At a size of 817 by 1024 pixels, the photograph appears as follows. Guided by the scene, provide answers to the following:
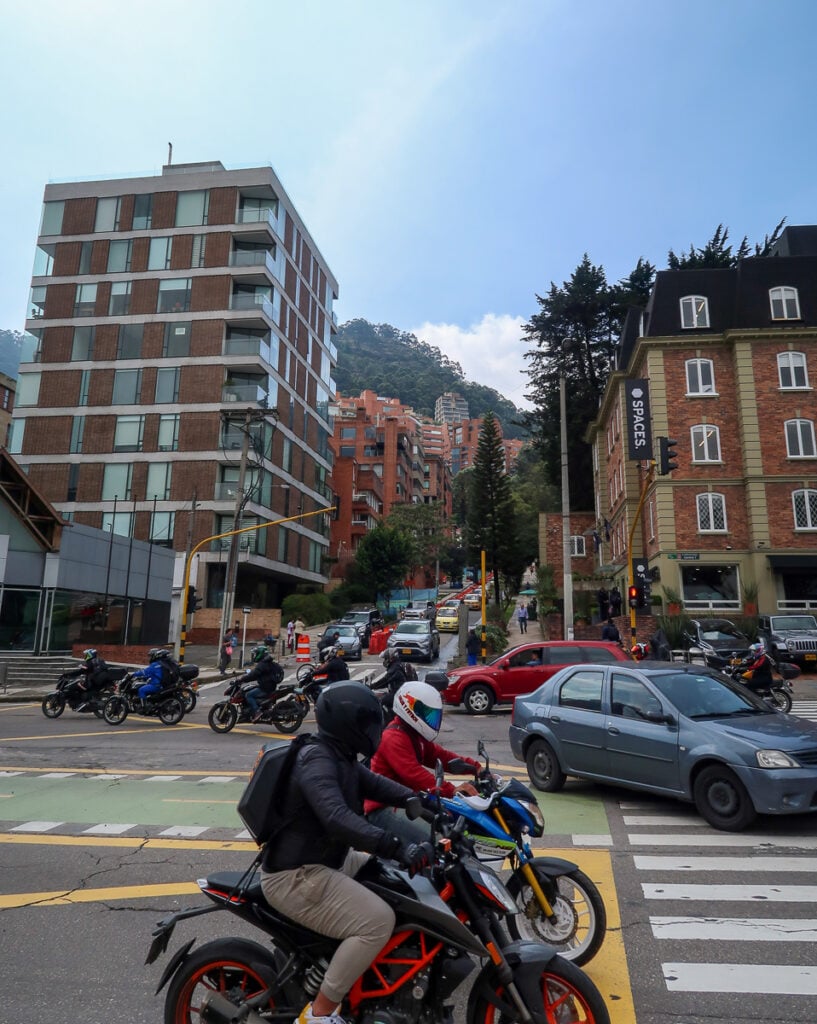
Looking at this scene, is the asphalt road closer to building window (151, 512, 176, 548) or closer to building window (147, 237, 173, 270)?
building window (151, 512, 176, 548)

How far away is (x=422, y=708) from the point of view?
13.9 ft

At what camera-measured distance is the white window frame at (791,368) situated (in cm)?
3089

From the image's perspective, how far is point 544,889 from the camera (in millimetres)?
4055

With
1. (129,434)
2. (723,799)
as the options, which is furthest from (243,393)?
(723,799)

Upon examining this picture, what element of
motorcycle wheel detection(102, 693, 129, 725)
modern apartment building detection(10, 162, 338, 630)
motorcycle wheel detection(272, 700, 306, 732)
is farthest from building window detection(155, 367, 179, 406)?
motorcycle wheel detection(272, 700, 306, 732)

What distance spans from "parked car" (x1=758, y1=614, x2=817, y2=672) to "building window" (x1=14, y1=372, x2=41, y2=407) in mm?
Result: 45504

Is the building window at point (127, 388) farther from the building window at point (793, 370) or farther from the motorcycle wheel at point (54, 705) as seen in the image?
the building window at point (793, 370)

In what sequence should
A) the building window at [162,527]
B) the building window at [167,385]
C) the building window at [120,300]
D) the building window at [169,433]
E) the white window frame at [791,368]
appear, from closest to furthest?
the white window frame at [791,368] → the building window at [162,527] → the building window at [169,433] → the building window at [167,385] → the building window at [120,300]

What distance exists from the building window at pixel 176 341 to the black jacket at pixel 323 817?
47950 mm

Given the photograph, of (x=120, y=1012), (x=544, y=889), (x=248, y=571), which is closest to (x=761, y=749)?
(x=544, y=889)

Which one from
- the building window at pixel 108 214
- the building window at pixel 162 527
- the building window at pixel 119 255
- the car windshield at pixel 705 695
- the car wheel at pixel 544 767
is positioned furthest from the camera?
the building window at pixel 108 214

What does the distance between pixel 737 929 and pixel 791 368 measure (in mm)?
31084

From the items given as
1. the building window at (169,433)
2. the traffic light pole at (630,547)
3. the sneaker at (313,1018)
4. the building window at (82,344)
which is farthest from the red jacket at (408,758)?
the building window at (82,344)

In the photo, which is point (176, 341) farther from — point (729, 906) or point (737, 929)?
point (737, 929)
